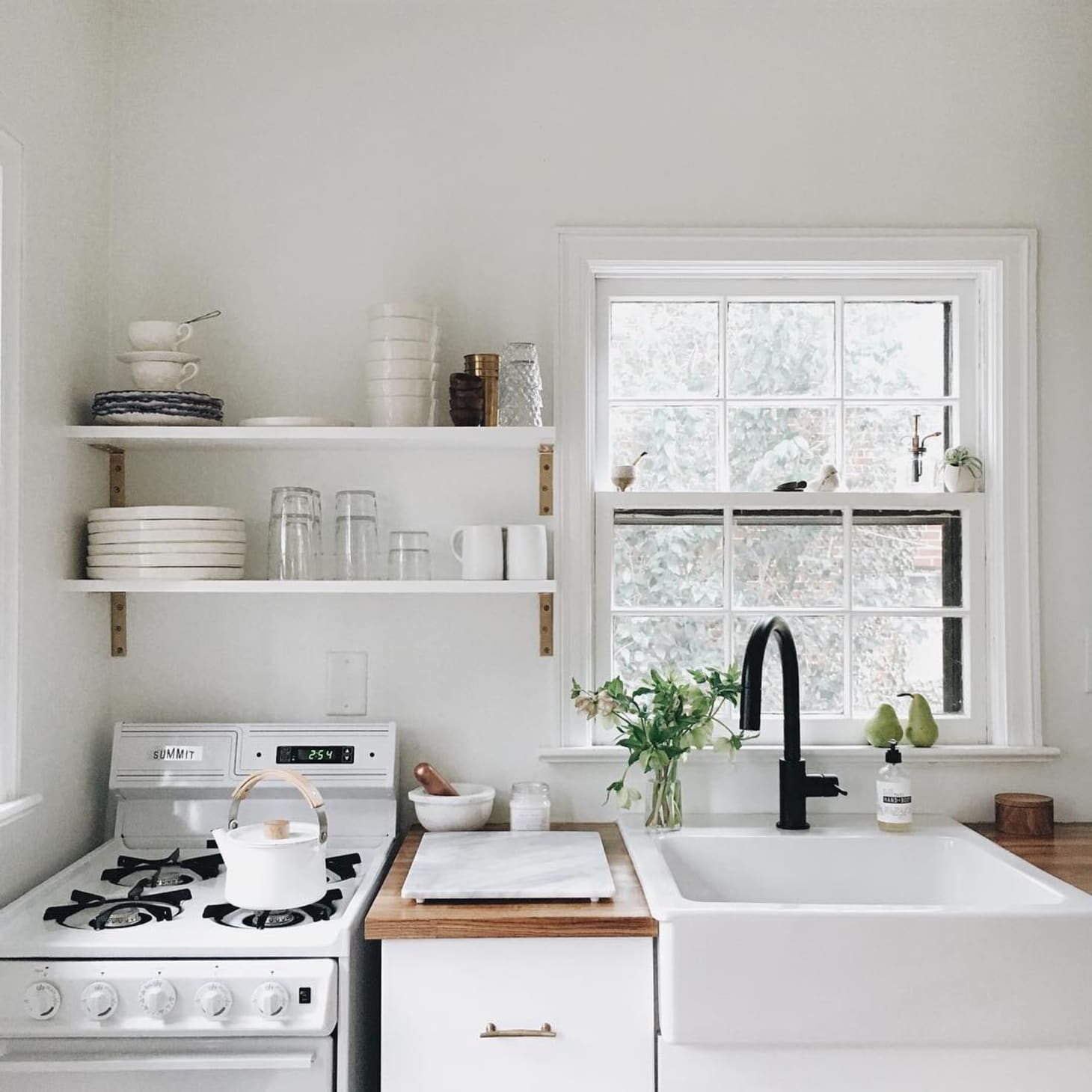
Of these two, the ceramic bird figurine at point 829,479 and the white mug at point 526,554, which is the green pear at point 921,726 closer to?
the ceramic bird figurine at point 829,479

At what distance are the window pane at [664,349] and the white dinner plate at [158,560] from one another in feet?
3.09

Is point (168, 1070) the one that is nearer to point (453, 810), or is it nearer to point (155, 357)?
point (453, 810)

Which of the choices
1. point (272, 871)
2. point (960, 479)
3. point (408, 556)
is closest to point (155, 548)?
point (408, 556)

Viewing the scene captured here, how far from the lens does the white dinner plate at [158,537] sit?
2121 mm

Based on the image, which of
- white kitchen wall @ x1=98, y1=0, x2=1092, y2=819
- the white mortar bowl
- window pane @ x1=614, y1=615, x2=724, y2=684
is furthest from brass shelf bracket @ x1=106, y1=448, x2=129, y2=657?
window pane @ x1=614, y1=615, x2=724, y2=684

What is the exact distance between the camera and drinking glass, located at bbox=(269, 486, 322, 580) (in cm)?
218

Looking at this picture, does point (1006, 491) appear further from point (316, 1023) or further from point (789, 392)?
point (316, 1023)

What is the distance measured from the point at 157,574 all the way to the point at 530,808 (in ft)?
2.86

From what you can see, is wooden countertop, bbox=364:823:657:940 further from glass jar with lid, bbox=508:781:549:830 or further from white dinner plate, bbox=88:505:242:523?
white dinner plate, bbox=88:505:242:523

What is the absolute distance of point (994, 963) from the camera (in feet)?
5.49

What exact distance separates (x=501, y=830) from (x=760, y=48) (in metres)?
1.75

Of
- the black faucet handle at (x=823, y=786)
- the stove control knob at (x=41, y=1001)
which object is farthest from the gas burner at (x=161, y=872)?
the black faucet handle at (x=823, y=786)

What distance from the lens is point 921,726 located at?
2320mm

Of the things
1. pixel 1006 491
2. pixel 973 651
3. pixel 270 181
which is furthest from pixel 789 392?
pixel 270 181
